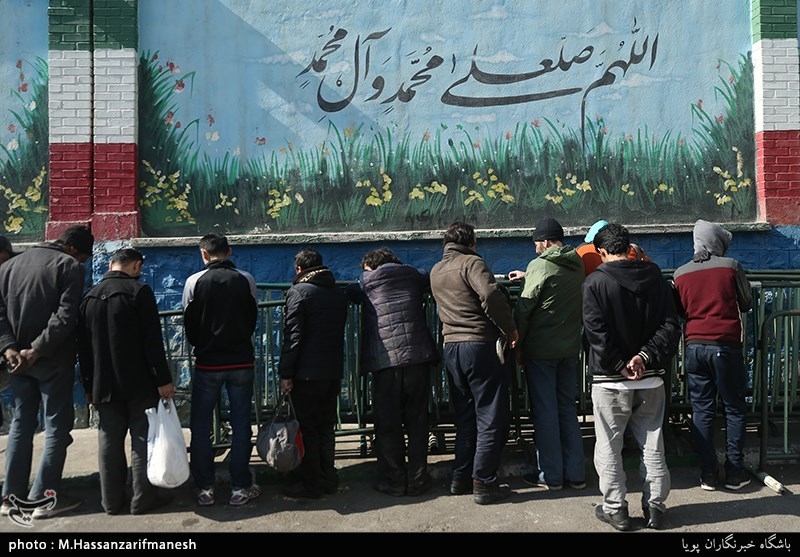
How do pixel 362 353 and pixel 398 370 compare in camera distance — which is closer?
pixel 398 370

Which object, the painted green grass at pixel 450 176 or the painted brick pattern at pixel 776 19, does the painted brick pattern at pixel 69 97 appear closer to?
the painted green grass at pixel 450 176

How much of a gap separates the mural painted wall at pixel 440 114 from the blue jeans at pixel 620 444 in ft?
10.1

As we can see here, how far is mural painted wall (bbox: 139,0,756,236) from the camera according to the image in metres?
6.97

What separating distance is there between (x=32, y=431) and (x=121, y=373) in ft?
2.70

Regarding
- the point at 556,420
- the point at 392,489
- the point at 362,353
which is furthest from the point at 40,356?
the point at 556,420

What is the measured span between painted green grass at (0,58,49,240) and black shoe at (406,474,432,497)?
465 cm

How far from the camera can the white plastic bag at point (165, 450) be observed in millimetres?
4391

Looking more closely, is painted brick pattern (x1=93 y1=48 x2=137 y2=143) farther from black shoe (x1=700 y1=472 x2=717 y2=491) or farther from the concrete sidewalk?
black shoe (x1=700 y1=472 x2=717 y2=491)

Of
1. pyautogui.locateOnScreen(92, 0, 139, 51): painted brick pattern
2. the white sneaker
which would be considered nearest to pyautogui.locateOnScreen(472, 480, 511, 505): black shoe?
the white sneaker

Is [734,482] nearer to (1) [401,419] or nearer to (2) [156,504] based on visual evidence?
(1) [401,419]

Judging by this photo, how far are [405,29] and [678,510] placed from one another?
5.13 m

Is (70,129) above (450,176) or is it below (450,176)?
above

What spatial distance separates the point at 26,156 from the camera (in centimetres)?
689

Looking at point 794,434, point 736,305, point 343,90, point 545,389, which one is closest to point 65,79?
point 343,90
